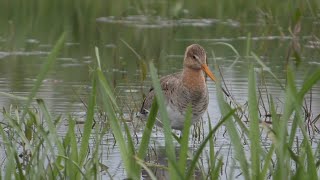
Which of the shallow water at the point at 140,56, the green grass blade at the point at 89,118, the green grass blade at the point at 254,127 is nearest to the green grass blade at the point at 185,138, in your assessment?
the green grass blade at the point at 254,127

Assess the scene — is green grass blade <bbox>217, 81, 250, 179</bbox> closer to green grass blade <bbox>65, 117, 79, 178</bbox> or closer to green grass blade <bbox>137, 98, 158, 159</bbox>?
green grass blade <bbox>137, 98, 158, 159</bbox>

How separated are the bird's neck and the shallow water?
0.52 metres


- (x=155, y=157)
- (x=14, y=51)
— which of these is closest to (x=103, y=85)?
(x=155, y=157)

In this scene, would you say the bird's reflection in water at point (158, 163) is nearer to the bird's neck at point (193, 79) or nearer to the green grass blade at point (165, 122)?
the bird's neck at point (193, 79)

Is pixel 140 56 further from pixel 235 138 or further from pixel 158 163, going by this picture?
pixel 235 138

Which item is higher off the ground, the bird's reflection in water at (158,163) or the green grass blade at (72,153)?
the green grass blade at (72,153)

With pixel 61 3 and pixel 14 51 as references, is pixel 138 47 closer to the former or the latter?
pixel 14 51

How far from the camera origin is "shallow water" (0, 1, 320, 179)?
918 cm

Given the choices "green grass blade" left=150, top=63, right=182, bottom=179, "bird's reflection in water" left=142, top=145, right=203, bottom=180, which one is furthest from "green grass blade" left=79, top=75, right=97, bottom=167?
"bird's reflection in water" left=142, top=145, right=203, bottom=180

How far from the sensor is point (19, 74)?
35.7ft

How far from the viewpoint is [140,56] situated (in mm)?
9234

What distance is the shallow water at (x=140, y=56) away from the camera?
9.18 m

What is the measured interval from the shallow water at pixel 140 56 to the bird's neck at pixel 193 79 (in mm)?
517

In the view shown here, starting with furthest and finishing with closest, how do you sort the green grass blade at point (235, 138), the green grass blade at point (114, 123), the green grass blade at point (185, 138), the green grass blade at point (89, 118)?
the green grass blade at point (89, 118), the green grass blade at point (114, 123), the green grass blade at point (235, 138), the green grass blade at point (185, 138)
